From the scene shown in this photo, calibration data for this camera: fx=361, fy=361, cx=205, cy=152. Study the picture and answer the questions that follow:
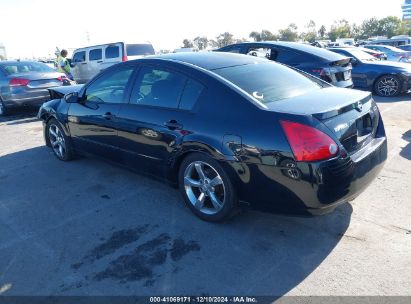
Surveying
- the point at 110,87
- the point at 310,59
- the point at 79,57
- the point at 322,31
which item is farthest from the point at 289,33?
the point at 110,87

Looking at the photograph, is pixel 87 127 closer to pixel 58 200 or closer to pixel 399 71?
pixel 58 200

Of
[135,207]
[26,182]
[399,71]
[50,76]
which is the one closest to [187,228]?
[135,207]

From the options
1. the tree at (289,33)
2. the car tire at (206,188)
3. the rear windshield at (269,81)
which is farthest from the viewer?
the tree at (289,33)

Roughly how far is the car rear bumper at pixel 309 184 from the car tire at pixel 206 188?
168 millimetres

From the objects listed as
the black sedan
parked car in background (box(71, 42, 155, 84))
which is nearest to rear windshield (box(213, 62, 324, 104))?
the black sedan

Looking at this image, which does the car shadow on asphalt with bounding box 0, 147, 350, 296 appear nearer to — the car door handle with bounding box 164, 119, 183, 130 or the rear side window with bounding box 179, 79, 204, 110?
the car door handle with bounding box 164, 119, 183, 130

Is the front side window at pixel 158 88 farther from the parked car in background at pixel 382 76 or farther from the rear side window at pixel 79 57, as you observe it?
the rear side window at pixel 79 57

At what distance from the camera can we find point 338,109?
9.77ft

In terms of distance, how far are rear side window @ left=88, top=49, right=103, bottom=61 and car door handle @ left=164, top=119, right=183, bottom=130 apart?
11512 millimetres

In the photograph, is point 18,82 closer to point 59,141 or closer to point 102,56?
point 59,141

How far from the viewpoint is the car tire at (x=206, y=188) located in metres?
3.28

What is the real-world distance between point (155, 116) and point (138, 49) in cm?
1102

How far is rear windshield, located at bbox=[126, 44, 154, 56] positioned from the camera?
1380 cm

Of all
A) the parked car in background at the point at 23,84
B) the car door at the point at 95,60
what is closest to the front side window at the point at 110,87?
the parked car in background at the point at 23,84
